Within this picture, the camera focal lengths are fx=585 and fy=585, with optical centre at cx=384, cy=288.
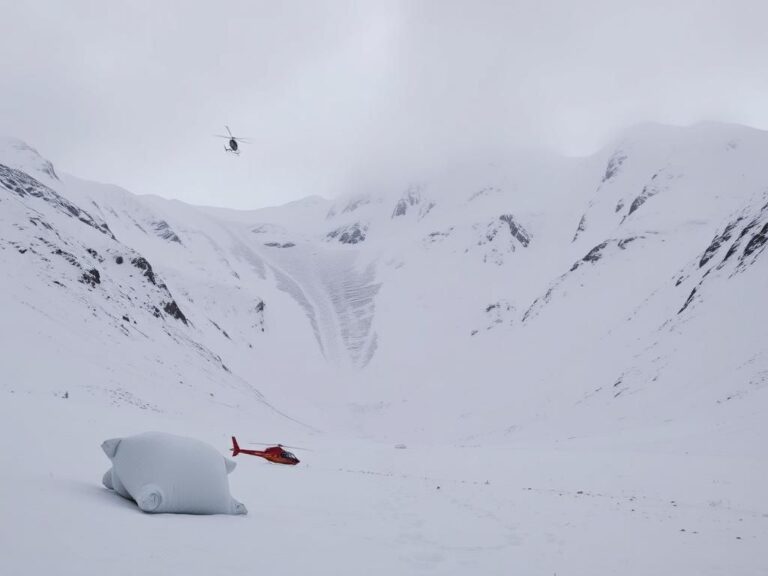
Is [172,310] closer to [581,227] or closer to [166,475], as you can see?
[166,475]

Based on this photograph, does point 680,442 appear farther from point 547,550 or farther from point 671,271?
point 671,271

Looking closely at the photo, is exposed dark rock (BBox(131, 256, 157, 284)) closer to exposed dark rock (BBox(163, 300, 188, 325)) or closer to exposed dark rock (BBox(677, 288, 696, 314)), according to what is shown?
exposed dark rock (BBox(163, 300, 188, 325))

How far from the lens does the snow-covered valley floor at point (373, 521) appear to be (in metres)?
6.84

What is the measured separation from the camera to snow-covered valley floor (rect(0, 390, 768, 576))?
6.84 metres

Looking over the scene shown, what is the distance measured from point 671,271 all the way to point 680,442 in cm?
4887

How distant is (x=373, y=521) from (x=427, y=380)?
7655 cm

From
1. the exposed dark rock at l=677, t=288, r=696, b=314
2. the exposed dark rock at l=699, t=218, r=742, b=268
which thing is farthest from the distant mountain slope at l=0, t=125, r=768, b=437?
the exposed dark rock at l=677, t=288, r=696, b=314

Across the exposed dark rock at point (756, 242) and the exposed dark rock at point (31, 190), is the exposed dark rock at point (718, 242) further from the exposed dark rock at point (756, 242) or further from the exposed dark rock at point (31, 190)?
the exposed dark rock at point (31, 190)

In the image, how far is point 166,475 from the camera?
9.12 meters

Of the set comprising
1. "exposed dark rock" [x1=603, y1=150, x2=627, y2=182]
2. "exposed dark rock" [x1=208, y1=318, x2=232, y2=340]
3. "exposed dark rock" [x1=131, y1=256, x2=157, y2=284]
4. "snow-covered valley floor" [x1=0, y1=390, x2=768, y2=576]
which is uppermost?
Result: "exposed dark rock" [x1=603, y1=150, x2=627, y2=182]

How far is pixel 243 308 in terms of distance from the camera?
105 m

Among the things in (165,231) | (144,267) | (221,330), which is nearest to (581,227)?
(221,330)

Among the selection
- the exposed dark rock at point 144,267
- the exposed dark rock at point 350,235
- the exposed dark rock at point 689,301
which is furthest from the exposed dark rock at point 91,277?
the exposed dark rock at point 350,235

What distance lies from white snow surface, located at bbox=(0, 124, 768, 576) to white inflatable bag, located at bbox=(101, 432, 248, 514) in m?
0.35
